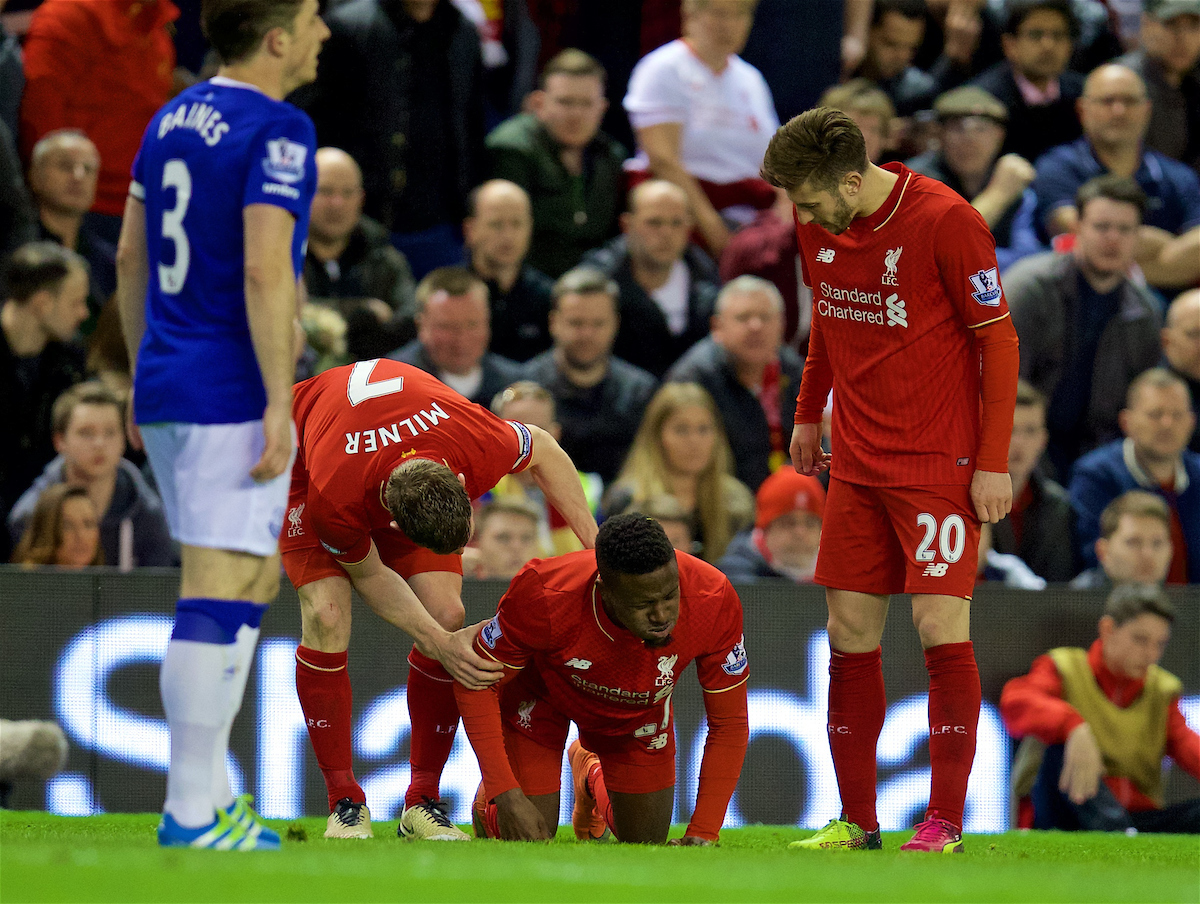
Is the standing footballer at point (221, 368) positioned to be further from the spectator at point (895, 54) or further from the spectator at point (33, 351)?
the spectator at point (895, 54)

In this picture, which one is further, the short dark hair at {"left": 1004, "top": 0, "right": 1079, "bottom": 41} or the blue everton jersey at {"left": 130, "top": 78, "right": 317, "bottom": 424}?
the short dark hair at {"left": 1004, "top": 0, "right": 1079, "bottom": 41}

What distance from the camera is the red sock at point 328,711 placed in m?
5.39

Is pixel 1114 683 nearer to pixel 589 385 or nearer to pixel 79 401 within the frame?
pixel 589 385

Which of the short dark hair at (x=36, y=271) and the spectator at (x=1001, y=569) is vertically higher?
the short dark hair at (x=36, y=271)

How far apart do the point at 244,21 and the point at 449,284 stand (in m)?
4.54

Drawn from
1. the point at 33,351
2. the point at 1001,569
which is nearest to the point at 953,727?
the point at 1001,569

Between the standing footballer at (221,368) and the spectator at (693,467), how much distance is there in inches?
167

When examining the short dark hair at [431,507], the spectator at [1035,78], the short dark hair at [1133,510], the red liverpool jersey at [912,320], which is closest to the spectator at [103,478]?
the short dark hair at [431,507]

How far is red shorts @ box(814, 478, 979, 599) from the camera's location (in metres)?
5.06

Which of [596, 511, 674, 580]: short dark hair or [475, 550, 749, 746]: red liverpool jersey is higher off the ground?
[596, 511, 674, 580]: short dark hair

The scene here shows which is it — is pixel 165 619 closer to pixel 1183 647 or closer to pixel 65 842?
pixel 65 842

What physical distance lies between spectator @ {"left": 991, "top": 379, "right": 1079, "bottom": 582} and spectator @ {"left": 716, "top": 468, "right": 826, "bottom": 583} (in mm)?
1104

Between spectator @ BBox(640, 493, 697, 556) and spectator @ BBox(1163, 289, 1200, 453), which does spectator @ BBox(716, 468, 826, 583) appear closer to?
spectator @ BBox(640, 493, 697, 556)

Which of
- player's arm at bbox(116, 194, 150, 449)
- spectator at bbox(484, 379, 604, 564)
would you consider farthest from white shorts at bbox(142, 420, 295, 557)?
spectator at bbox(484, 379, 604, 564)
